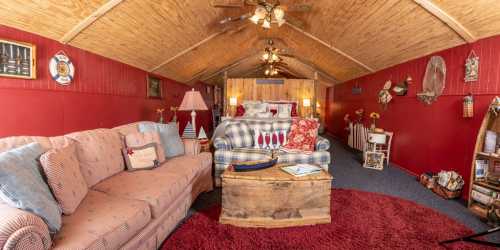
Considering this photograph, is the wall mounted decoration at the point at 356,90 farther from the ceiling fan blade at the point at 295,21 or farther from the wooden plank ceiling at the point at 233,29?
the ceiling fan blade at the point at 295,21

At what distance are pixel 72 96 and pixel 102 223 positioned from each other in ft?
6.90

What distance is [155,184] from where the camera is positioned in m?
1.84

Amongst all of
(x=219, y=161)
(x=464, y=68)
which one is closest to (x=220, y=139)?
(x=219, y=161)

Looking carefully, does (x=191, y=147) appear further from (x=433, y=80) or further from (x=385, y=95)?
(x=385, y=95)

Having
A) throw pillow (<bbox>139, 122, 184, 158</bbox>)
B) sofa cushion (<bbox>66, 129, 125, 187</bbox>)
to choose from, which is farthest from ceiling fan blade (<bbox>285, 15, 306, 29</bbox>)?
sofa cushion (<bbox>66, 129, 125, 187</bbox>)

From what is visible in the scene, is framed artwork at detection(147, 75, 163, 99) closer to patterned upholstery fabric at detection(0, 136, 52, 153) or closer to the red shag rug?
patterned upholstery fabric at detection(0, 136, 52, 153)

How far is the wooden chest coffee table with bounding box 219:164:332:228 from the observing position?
1.96 metres

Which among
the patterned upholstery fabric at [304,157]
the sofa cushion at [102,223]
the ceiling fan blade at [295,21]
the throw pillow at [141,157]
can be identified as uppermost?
the ceiling fan blade at [295,21]

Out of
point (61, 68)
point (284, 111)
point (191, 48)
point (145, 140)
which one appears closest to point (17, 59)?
point (61, 68)

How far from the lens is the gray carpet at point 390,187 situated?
2.36 meters

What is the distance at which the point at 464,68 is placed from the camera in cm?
279

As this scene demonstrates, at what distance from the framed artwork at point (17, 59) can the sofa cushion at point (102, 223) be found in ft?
4.62

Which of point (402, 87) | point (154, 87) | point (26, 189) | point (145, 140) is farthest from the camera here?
point (154, 87)

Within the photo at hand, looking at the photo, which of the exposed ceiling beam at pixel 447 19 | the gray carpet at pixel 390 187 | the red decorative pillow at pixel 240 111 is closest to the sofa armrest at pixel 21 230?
the gray carpet at pixel 390 187
